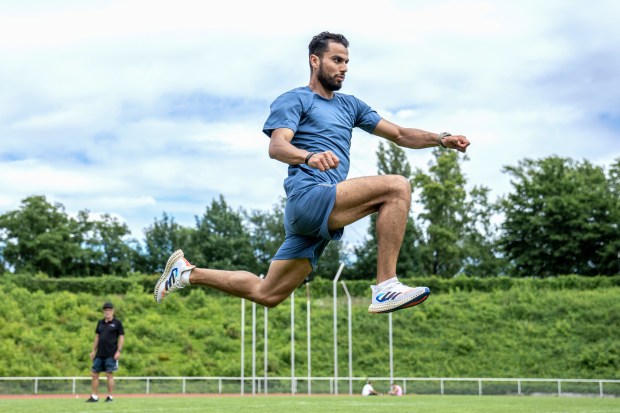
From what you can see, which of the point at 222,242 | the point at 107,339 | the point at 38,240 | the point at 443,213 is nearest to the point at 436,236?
the point at 443,213

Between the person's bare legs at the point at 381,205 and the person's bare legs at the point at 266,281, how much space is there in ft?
2.89

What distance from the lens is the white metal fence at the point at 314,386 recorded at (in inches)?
1197

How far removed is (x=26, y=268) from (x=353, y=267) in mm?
26671

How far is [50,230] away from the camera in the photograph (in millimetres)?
70188

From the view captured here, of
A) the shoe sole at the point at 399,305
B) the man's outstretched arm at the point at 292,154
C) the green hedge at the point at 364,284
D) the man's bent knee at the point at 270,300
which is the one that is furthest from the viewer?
the green hedge at the point at 364,284

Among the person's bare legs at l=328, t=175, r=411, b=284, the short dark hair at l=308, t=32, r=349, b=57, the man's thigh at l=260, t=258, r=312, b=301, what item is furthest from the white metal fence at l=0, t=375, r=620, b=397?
the person's bare legs at l=328, t=175, r=411, b=284

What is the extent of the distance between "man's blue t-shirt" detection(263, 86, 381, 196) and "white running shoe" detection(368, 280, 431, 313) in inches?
39.9

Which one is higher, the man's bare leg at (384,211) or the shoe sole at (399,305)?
the man's bare leg at (384,211)

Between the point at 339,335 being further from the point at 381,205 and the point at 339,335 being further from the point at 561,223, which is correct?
the point at 381,205

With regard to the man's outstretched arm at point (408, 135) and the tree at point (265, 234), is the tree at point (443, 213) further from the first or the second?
the man's outstretched arm at point (408, 135)

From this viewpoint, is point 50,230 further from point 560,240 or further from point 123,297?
point 560,240

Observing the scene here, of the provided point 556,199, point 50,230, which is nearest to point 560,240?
point 556,199

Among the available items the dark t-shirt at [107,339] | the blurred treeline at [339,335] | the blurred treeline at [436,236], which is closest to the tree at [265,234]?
the blurred treeline at [436,236]

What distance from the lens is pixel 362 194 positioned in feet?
21.6
